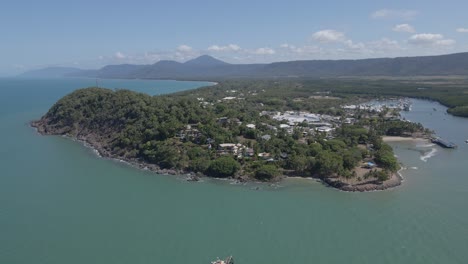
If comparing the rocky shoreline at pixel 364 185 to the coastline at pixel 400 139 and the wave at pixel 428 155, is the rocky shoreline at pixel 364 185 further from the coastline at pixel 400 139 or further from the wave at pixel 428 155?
the coastline at pixel 400 139

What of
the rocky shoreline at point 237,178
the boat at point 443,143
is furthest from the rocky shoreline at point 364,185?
the boat at point 443,143

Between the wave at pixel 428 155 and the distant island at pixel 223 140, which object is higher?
the distant island at pixel 223 140

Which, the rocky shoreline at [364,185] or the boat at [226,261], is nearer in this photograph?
the boat at [226,261]

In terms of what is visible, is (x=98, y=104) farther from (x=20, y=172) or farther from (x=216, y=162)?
(x=216, y=162)

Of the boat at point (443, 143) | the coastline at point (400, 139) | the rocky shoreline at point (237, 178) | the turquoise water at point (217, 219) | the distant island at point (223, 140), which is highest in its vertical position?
the distant island at point (223, 140)

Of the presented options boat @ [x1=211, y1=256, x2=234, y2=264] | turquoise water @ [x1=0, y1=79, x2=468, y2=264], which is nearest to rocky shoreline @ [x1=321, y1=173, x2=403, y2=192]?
turquoise water @ [x1=0, y1=79, x2=468, y2=264]

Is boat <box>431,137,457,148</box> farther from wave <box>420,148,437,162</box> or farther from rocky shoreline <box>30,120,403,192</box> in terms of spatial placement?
rocky shoreline <box>30,120,403,192</box>

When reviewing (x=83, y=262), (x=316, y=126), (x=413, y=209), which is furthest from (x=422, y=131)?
(x=83, y=262)
